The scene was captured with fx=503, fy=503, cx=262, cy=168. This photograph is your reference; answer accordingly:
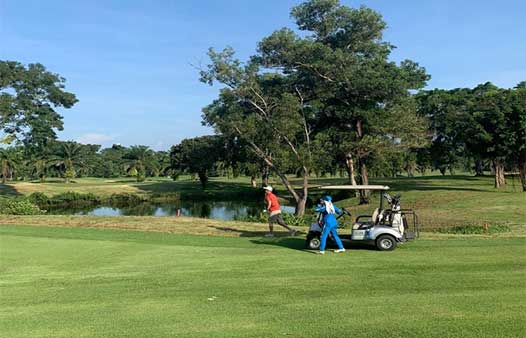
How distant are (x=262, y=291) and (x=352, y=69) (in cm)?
3249

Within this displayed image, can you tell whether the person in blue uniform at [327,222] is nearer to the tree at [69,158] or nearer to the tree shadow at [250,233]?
the tree shadow at [250,233]

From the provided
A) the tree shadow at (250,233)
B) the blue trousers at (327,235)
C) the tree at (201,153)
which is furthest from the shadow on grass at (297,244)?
the tree at (201,153)

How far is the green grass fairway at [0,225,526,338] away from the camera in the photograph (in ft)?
22.9

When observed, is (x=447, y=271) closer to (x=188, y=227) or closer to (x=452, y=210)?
(x=188, y=227)

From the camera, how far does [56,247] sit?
15000mm

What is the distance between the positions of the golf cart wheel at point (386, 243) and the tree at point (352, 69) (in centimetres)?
2595

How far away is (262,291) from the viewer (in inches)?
361

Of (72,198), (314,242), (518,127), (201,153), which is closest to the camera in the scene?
(314,242)

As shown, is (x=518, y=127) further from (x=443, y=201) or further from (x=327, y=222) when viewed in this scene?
(x=327, y=222)

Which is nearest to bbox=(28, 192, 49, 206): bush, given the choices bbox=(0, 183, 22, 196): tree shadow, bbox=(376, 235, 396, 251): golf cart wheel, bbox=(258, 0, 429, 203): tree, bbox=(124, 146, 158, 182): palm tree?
bbox=(0, 183, 22, 196): tree shadow

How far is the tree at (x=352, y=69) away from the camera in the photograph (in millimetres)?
37938

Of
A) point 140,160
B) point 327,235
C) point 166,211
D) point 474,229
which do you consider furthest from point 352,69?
point 140,160

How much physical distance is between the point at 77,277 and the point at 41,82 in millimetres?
39014

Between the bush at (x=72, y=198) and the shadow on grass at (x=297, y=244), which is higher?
the bush at (x=72, y=198)
